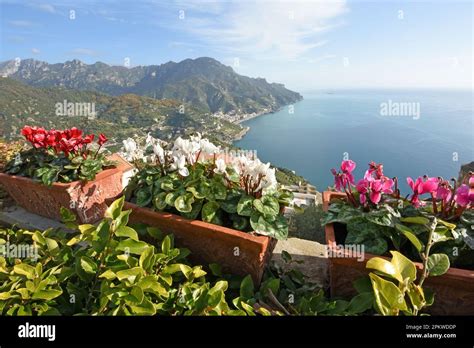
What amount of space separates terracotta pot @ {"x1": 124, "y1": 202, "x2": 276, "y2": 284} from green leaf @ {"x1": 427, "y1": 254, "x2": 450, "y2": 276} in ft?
2.58

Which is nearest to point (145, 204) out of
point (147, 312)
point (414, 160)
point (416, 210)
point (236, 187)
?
point (236, 187)

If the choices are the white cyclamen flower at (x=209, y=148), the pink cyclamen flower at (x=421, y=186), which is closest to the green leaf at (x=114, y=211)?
the white cyclamen flower at (x=209, y=148)

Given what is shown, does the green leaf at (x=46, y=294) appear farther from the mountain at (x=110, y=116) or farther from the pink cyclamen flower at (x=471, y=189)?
the mountain at (x=110, y=116)

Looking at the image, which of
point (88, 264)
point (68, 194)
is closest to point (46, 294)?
point (88, 264)

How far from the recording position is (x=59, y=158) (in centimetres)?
273

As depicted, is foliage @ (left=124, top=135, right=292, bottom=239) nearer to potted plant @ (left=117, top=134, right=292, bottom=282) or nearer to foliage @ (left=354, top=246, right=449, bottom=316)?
potted plant @ (left=117, top=134, right=292, bottom=282)

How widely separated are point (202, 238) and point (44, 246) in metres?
0.88

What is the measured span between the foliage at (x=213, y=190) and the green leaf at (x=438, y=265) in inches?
28.3

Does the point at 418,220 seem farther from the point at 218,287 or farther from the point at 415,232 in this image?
the point at 218,287

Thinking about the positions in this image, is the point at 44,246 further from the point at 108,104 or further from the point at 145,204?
the point at 108,104

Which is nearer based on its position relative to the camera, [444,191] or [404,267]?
[404,267]

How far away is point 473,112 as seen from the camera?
119125 millimetres

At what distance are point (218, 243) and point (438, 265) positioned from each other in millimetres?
1107

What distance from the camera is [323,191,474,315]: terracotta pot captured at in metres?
1.37
